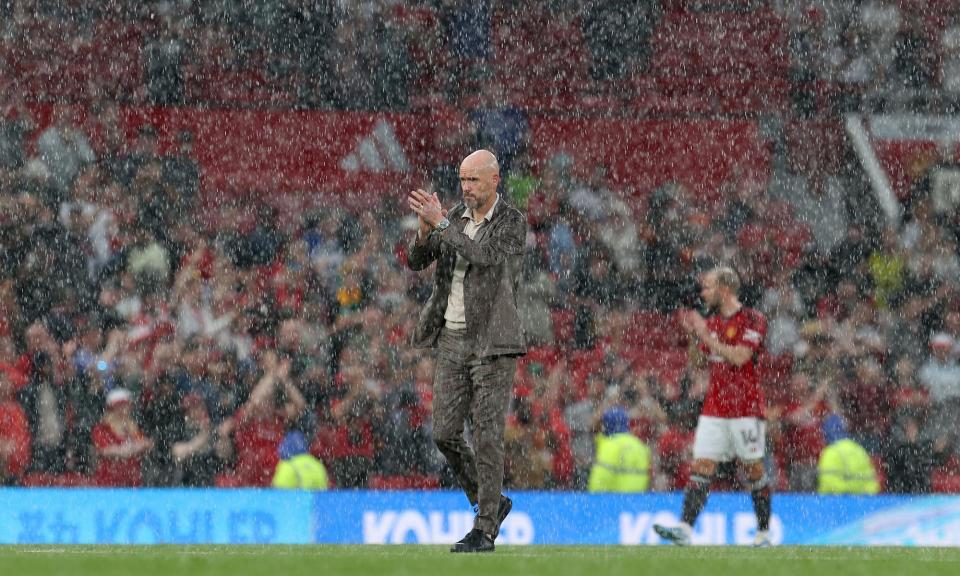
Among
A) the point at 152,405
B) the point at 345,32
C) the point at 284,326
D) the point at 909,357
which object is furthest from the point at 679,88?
the point at 152,405

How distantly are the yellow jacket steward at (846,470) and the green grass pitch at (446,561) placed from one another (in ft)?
19.2

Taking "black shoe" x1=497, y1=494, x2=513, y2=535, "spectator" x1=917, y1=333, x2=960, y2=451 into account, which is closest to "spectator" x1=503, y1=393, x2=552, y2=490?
"spectator" x1=917, y1=333, x2=960, y2=451

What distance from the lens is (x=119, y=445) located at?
14.8 m

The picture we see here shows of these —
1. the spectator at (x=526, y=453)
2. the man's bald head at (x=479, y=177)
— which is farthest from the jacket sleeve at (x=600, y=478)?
the man's bald head at (x=479, y=177)

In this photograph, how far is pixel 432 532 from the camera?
1392 cm

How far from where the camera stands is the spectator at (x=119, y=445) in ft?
48.3

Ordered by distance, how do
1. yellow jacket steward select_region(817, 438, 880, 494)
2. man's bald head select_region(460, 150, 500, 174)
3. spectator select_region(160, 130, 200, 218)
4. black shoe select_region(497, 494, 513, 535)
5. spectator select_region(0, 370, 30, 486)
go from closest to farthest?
1. man's bald head select_region(460, 150, 500, 174)
2. black shoe select_region(497, 494, 513, 535)
3. spectator select_region(0, 370, 30, 486)
4. yellow jacket steward select_region(817, 438, 880, 494)
5. spectator select_region(160, 130, 200, 218)

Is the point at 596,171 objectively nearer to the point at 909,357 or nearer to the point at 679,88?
the point at 679,88

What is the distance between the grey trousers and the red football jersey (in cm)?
308

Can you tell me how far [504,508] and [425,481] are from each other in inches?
229

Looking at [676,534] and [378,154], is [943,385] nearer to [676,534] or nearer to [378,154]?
[676,534]

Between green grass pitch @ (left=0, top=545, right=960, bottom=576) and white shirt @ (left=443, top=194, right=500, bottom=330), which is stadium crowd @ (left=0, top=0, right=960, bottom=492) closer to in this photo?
green grass pitch @ (left=0, top=545, right=960, bottom=576)

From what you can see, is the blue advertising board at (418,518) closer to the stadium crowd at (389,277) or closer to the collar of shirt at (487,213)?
the stadium crowd at (389,277)

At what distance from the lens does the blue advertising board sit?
1335cm
